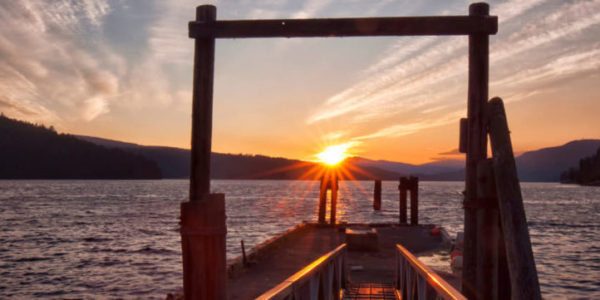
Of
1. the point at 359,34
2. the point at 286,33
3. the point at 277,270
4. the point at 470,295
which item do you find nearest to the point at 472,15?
the point at 359,34

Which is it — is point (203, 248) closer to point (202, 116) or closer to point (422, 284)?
point (202, 116)

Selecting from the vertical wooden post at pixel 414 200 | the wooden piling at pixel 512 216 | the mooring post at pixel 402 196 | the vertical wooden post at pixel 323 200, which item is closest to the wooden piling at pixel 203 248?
the wooden piling at pixel 512 216

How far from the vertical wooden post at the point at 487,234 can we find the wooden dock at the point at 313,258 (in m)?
4.42

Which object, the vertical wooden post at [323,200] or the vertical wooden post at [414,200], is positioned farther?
the vertical wooden post at [323,200]

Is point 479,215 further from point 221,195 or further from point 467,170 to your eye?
point 221,195

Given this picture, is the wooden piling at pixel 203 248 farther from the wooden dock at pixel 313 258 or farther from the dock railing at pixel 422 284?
the wooden dock at pixel 313 258

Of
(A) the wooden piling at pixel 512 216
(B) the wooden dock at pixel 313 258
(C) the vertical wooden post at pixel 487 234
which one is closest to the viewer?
(A) the wooden piling at pixel 512 216

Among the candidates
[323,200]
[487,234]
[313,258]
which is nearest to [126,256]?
[323,200]

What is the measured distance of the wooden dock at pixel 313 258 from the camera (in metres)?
12.9

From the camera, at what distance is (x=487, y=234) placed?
529 cm

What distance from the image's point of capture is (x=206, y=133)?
18.6 ft

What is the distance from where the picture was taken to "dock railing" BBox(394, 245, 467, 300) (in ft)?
13.8

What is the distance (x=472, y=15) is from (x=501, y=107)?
1.46 metres

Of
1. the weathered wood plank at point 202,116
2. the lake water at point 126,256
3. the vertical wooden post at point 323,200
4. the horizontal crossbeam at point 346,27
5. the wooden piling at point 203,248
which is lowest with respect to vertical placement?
the lake water at point 126,256
